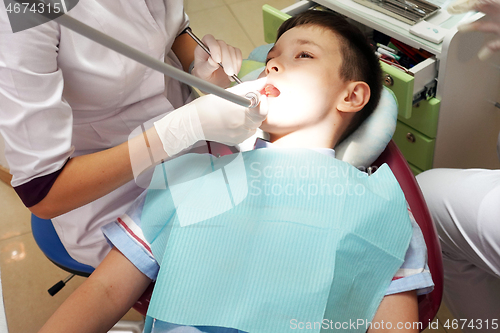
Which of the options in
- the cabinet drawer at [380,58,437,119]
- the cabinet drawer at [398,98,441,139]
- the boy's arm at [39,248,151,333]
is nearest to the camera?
the boy's arm at [39,248,151,333]

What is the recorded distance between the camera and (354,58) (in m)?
1.12

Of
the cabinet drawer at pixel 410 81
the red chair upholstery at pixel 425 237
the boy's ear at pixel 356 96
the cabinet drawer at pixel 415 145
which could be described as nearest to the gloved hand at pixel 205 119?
the boy's ear at pixel 356 96

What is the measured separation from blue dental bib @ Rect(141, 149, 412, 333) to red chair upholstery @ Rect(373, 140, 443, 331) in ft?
0.35

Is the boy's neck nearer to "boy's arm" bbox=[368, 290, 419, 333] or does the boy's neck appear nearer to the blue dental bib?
the blue dental bib

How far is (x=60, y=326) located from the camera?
2.82 ft

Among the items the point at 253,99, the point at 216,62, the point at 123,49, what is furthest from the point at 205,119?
the point at 123,49

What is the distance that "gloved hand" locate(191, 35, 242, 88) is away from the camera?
110 cm

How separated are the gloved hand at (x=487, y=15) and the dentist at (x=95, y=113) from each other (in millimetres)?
590

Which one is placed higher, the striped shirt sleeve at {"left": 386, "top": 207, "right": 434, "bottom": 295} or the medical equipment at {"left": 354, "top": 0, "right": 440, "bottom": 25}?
the medical equipment at {"left": 354, "top": 0, "right": 440, "bottom": 25}

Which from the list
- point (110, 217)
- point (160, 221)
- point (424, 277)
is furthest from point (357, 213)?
point (110, 217)

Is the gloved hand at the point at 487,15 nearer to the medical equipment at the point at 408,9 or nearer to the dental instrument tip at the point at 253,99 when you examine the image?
the medical equipment at the point at 408,9

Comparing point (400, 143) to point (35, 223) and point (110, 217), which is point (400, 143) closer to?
point (110, 217)

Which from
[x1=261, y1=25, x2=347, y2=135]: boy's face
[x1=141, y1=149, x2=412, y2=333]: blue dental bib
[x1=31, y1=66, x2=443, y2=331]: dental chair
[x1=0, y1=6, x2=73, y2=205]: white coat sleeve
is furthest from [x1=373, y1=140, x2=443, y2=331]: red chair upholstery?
[x1=0, y1=6, x2=73, y2=205]: white coat sleeve

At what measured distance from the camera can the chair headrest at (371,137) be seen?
3.66ft
